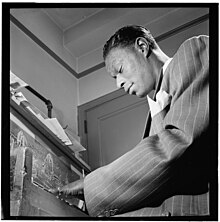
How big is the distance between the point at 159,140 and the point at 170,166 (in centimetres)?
11

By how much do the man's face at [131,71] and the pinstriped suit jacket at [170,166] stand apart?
7cm

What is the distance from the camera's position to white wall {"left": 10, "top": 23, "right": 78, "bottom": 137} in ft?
6.72

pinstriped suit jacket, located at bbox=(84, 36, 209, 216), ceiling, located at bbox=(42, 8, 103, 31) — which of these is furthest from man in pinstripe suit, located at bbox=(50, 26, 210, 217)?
ceiling, located at bbox=(42, 8, 103, 31)

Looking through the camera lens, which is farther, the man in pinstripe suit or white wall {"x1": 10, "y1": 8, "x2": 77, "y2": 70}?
white wall {"x1": 10, "y1": 8, "x2": 77, "y2": 70}

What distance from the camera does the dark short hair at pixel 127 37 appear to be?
2.08 meters

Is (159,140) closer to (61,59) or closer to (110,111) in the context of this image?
(110,111)

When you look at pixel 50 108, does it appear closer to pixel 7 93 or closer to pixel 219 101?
pixel 7 93

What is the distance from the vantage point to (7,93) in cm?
203

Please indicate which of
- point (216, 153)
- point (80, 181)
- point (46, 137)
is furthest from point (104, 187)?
point (216, 153)

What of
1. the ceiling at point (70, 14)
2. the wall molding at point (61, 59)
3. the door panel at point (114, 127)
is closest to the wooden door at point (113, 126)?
the door panel at point (114, 127)

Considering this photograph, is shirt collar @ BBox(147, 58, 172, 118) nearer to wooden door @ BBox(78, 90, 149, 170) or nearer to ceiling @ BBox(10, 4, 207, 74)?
wooden door @ BBox(78, 90, 149, 170)

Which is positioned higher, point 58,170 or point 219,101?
point 219,101

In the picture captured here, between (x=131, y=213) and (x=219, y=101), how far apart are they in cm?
53

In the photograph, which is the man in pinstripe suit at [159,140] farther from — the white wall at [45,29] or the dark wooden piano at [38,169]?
the white wall at [45,29]
